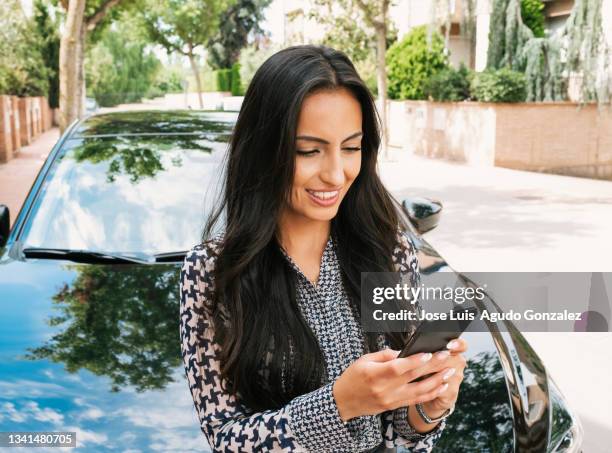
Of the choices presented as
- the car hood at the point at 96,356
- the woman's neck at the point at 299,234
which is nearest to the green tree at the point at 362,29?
the car hood at the point at 96,356

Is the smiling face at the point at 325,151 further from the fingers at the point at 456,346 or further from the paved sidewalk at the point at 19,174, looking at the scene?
the paved sidewalk at the point at 19,174

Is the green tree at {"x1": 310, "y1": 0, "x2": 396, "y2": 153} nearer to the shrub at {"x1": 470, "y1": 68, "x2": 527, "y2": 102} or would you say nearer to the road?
the road

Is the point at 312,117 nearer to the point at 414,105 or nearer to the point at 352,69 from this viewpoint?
the point at 352,69

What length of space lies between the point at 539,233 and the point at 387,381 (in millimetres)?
8739

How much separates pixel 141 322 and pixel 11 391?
52 cm

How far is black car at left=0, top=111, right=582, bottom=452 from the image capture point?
6.88 ft

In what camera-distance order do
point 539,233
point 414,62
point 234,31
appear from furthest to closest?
point 234,31 → point 414,62 → point 539,233

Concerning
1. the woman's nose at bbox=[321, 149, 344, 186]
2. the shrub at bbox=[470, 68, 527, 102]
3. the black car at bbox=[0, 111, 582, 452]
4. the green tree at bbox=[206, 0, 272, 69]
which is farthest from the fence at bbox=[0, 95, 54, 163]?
the green tree at bbox=[206, 0, 272, 69]

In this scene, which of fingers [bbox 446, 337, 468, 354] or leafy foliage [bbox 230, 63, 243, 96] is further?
leafy foliage [bbox 230, 63, 243, 96]

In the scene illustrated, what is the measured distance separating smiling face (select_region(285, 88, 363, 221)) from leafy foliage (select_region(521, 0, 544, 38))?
19383 millimetres

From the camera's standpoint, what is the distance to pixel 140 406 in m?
2.13

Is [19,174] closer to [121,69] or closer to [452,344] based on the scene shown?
[452,344]

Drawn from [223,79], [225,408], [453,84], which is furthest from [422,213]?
[223,79]

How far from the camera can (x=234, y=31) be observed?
167ft
